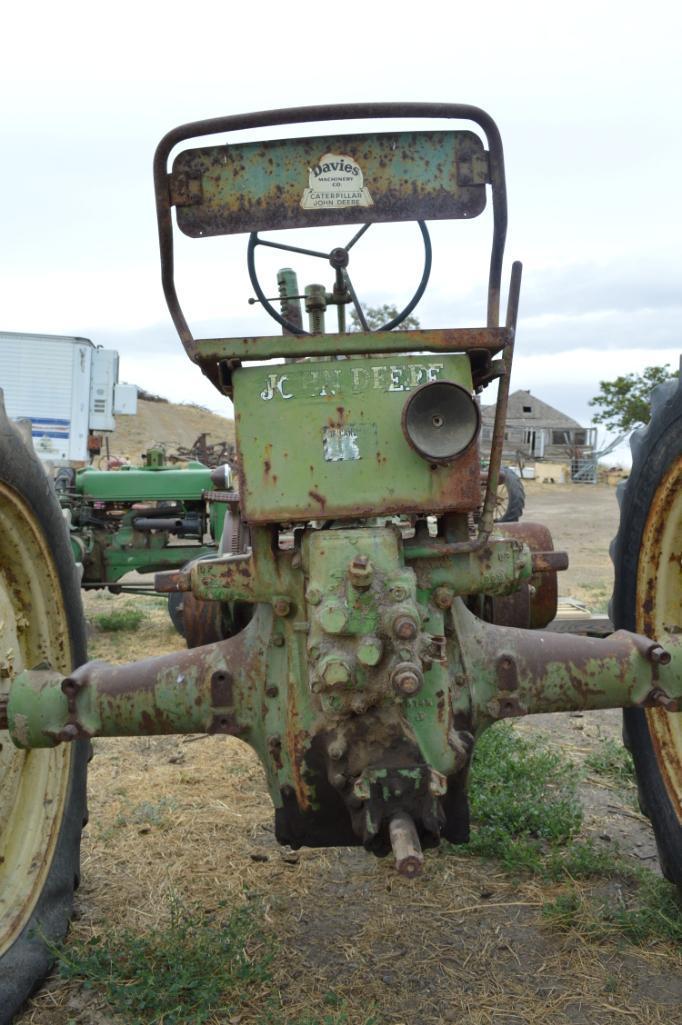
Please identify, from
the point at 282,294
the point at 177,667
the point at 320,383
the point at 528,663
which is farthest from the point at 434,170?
the point at 177,667

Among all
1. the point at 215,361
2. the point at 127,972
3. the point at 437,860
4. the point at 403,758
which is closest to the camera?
the point at 403,758

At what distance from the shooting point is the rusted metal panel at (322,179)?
6.98 ft

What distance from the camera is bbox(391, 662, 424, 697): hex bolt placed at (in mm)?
1725

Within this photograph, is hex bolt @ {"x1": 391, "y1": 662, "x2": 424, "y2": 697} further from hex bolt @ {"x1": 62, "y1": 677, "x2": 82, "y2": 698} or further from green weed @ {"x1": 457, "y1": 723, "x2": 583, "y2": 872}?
green weed @ {"x1": 457, "y1": 723, "x2": 583, "y2": 872}

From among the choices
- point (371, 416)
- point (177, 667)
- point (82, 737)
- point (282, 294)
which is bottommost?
point (82, 737)

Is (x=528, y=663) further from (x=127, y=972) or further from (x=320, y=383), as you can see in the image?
(x=127, y=972)

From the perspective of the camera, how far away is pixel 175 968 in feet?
7.35

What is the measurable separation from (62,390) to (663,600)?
1259 cm

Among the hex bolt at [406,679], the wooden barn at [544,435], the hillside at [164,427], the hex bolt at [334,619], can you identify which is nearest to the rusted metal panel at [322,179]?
the hex bolt at [334,619]

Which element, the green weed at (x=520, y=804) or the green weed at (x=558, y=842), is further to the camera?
the green weed at (x=520, y=804)

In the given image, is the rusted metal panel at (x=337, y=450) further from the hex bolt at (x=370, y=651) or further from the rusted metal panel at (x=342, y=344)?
the hex bolt at (x=370, y=651)

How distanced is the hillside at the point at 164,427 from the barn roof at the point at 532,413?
41.1 ft

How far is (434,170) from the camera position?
2.15m

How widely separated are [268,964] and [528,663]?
1032 mm
